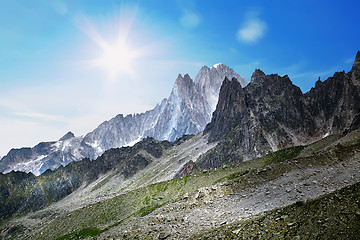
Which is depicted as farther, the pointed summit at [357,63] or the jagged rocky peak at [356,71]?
the pointed summit at [357,63]

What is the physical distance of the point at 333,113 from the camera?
19262cm

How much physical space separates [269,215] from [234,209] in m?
11.4

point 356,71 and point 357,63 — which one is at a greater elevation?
point 357,63

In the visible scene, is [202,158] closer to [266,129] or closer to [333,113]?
[266,129]

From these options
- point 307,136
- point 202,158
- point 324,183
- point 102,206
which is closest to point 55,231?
point 102,206

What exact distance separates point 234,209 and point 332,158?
79.6 feet

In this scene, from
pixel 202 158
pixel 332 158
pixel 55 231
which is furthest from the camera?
pixel 202 158

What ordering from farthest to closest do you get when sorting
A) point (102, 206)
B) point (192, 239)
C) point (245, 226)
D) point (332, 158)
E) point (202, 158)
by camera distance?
1. point (202, 158)
2. point (102, 206)
3. point (332, 158)
4. point (192, 239)
5. point (245, 226)

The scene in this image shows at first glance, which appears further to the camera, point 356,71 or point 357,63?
point 357,63

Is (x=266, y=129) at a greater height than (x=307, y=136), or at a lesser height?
greater

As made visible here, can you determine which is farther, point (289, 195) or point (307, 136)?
point (307, 136)

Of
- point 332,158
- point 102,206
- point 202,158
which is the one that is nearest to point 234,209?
point 332,158

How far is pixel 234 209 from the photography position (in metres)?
33.1

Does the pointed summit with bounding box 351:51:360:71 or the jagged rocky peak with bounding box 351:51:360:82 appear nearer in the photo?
the jagged rocky peak with bounding box 351:51:360:82
